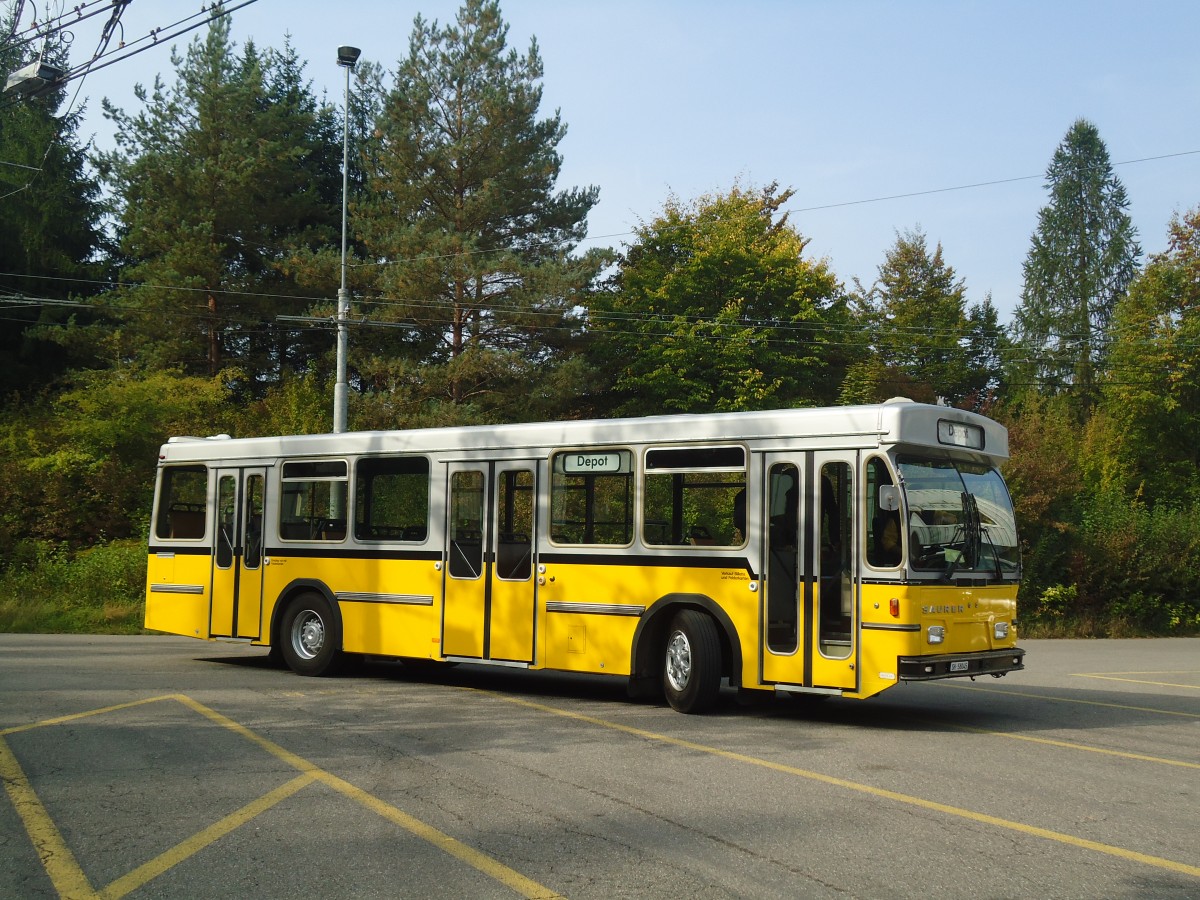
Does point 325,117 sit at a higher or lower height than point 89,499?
higher

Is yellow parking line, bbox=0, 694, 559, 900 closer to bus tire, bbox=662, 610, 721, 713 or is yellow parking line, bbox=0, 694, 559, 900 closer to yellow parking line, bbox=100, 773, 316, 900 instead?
yellow parking line, bbox=100, 773, 316, 900

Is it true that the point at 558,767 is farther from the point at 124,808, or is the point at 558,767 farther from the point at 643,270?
the point at 643,270

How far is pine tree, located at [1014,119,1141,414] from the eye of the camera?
67.7 meters

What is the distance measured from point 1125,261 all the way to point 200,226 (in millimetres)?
53003

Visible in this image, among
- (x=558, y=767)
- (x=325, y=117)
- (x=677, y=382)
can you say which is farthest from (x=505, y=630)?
(x=325, y=117)

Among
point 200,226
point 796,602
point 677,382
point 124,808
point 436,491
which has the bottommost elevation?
point 124,808

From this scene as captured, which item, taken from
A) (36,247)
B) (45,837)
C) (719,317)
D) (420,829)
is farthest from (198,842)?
(36,247)

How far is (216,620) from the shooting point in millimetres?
15859

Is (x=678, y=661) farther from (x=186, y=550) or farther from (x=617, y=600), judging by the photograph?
(x=186, y=550)

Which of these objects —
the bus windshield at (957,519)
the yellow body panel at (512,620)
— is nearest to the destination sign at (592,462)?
the yellow body panel at (512,620)

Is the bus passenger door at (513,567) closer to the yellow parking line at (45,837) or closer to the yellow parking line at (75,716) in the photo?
the yellow parking line at (75,716)

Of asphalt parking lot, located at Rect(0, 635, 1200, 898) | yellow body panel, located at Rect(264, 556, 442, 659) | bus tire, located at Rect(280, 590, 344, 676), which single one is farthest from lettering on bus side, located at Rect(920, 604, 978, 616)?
bus tire, located at Rect(280, 590, 344, 676)

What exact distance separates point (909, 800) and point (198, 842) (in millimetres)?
4317

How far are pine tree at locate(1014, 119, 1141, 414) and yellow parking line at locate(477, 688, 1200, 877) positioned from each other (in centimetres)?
5925
